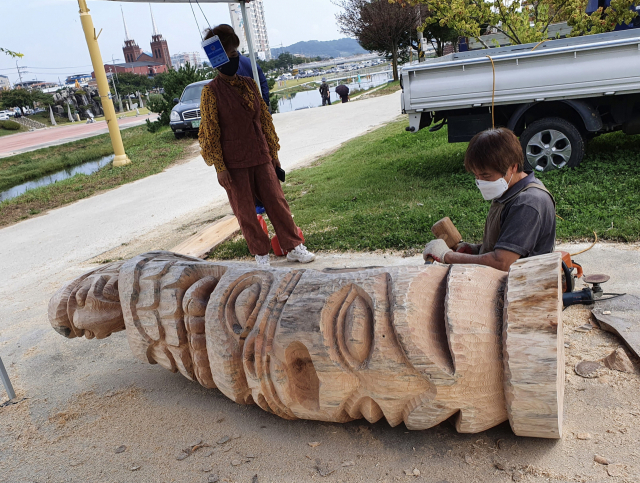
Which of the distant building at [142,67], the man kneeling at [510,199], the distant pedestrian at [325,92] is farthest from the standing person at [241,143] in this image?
the distant building at [142,67]

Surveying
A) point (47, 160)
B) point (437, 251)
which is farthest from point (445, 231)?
point (47, 160)

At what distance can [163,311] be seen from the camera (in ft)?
7.43

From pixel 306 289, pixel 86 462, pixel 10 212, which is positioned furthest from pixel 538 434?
pixel 10 212

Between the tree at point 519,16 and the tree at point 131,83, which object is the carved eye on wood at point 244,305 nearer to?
the tree at point 519,16

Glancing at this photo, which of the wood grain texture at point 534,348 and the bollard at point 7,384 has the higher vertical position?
the wood grain texture at point 534,348

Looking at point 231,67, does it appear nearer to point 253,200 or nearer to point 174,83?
point 253,200

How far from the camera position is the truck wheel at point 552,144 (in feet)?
16.6

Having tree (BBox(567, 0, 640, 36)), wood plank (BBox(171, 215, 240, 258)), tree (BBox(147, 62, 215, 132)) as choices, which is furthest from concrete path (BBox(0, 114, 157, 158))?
tree (BBox(567, 0, 640, 36))

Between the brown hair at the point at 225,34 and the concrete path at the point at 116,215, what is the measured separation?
3364 mm

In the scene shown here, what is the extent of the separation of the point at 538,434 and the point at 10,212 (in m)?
9.62

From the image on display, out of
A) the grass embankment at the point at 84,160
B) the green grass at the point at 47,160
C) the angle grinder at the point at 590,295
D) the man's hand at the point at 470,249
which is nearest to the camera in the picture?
the angle grinder at the point at 590,295

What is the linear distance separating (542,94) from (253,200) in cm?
324

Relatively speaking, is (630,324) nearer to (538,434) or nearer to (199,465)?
(538,434)

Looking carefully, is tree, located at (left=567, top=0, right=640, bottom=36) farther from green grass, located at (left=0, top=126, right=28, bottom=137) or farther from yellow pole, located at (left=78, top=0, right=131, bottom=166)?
green grass, located at (left=0, top=126, right=28, bottom=137)
